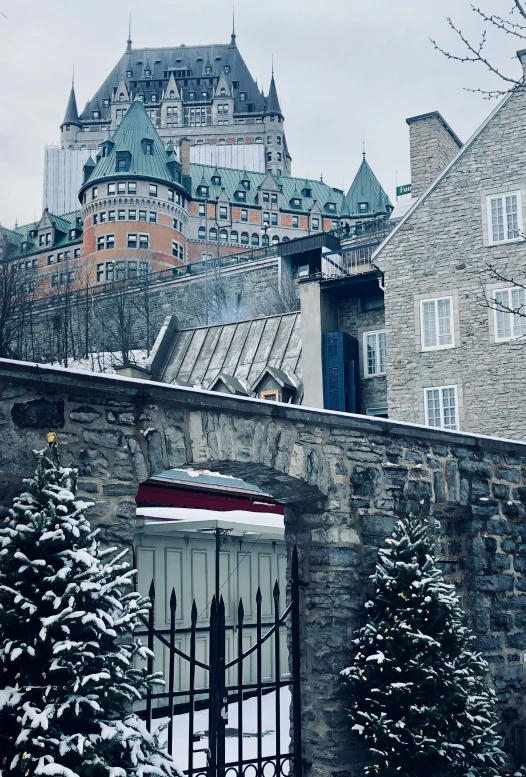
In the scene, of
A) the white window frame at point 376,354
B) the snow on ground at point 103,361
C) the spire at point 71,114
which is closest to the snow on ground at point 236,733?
the white window frame at point 376,354

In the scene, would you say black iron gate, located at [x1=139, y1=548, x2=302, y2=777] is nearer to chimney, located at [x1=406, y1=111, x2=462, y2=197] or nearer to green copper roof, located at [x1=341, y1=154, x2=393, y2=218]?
chimney, located at [x1=406, y1=111, x2=462, y2=197]

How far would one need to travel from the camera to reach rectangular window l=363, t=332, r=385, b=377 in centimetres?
2895

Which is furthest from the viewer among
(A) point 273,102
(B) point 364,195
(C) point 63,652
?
(A) point 273,102

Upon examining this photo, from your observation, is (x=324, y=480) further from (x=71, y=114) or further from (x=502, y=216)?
(x=71, y=114)

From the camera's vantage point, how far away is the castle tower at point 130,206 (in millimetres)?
77188

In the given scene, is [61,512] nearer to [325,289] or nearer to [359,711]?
[359,711]

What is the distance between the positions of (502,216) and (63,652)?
2211 centimetres

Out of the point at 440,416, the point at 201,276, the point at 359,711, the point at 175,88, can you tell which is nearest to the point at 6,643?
the point at 359,711

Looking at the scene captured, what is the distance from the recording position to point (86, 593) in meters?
5.33

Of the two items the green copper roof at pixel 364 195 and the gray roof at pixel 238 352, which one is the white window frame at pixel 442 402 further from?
the green copper roof at pixel 364 195

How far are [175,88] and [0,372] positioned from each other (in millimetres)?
115993

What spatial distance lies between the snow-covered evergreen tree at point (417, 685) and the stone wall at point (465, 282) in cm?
1681

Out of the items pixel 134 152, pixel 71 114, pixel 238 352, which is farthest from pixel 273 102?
pixel 238 352

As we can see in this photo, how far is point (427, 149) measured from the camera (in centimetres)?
A: 2744
